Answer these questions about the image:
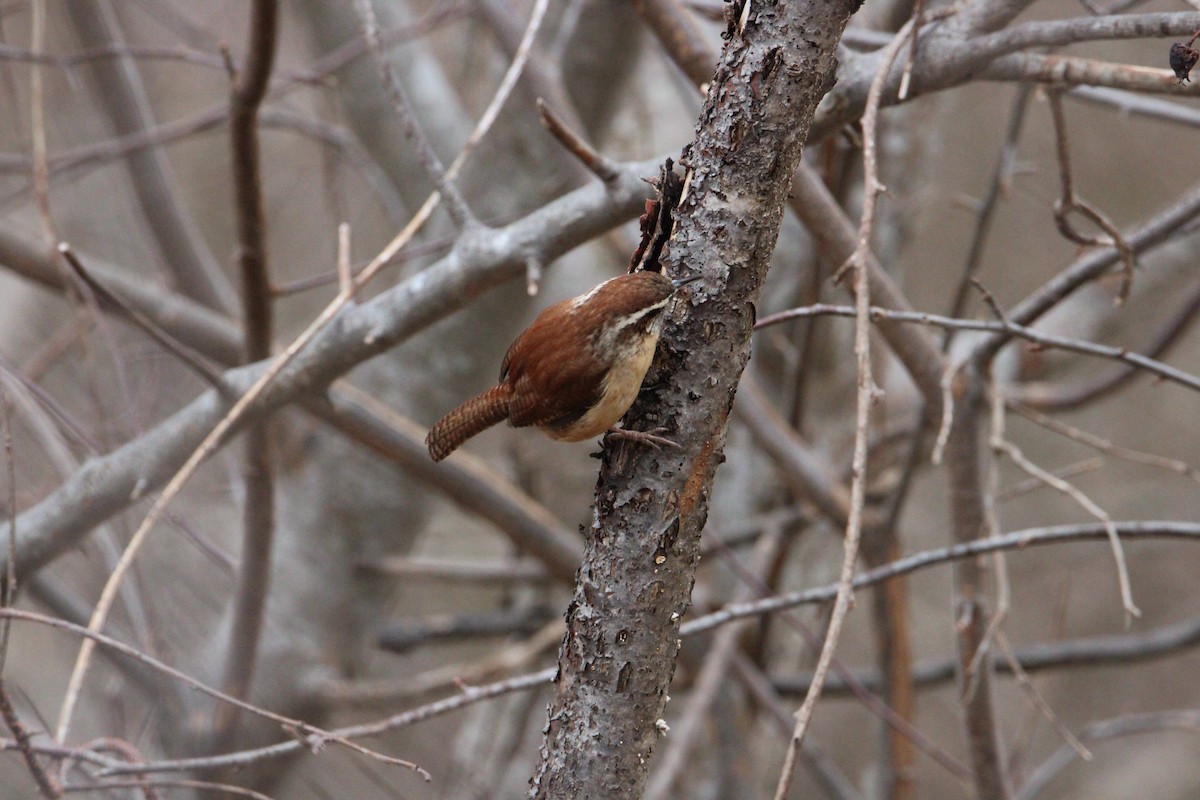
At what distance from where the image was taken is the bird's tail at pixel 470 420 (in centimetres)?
126

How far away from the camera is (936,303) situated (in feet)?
23.6

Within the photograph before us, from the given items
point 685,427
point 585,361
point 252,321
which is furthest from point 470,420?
point 252,321

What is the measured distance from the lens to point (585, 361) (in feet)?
3.60

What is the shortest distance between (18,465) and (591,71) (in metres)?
2.03

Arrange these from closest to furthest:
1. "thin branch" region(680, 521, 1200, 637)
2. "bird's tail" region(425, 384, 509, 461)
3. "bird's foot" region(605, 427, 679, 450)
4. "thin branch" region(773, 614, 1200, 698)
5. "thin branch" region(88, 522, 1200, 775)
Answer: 1. "bird's foot" region(605, 427, 679, 450)
2. "bird's tail" region(425, 384, 509, 461)
3. "thin branch" region(88, 522, 1200, 775)
4. "thin branch" region(680, 521, 1200, 637)
5. "thin branch" region(773, 614, 1200, 698)

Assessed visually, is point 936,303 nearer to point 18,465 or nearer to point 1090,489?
point 1090,489

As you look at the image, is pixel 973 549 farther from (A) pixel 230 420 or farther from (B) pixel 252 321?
(B) pixel 252 321

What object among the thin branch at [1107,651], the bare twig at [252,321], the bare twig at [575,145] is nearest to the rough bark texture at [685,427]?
the bare twig at [575,145]

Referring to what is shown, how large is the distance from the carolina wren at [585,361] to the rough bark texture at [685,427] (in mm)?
29

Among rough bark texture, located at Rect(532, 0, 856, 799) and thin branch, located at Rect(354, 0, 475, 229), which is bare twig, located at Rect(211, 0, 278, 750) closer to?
thin branch, located at Rect(354, 0, 475, 229)

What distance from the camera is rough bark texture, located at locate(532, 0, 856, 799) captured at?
102 cm

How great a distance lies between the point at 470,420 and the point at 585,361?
26cm

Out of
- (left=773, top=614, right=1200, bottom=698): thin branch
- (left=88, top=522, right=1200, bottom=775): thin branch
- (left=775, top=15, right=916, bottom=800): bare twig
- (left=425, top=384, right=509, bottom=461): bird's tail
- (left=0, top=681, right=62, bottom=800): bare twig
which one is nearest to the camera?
(left=775, top=15, right=916, bottom=800): bare twig

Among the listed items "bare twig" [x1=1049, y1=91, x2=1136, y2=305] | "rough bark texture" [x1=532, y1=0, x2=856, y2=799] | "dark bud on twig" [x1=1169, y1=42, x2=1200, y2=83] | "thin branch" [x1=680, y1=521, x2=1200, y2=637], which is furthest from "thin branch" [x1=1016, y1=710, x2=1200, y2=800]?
"rough bark texture" [x1=532, y1=0, x2=856, y2=799]
